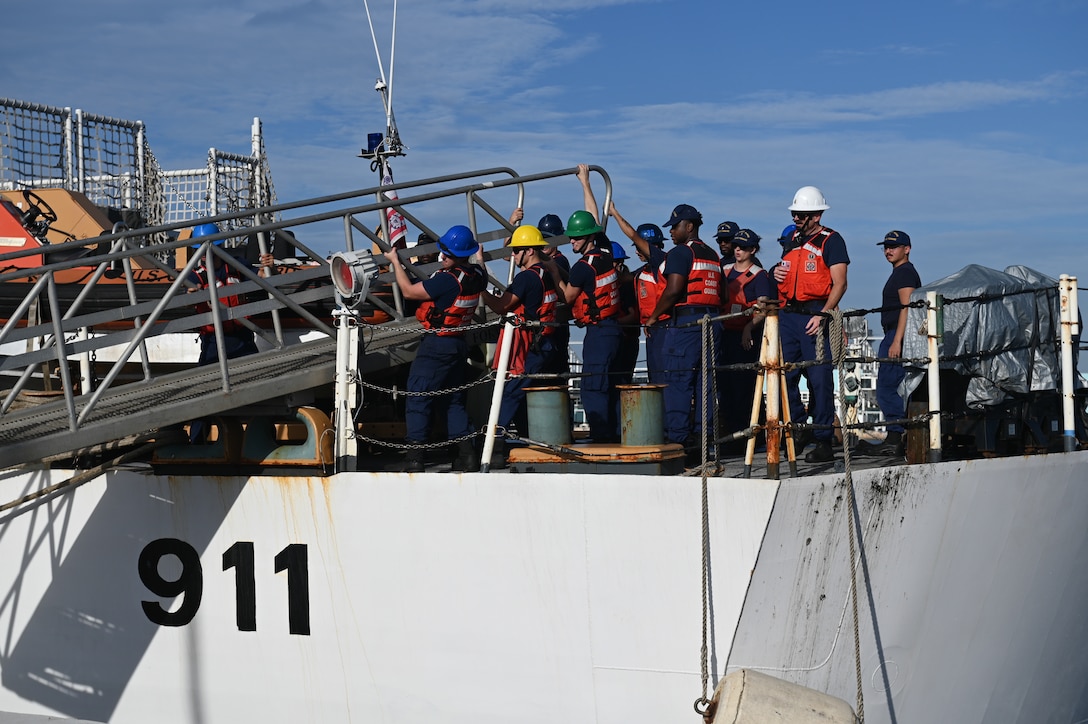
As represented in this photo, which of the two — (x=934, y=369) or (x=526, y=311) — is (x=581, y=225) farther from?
(x=934, y=369)

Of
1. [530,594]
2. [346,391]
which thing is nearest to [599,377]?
[346,391]

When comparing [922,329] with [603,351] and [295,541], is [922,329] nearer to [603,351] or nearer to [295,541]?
[603,351]

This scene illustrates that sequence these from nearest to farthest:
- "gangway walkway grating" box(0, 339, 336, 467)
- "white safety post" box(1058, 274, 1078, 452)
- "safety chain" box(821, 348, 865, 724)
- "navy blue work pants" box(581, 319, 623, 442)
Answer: "safety chain" box(821, 348, 865, 724), "gangway walkway grating" box(0, 339, 336, 467), "white safety post" box(1058, 274, 1078, 452), "navy blue work pants" box(581, 319, 623, 442)

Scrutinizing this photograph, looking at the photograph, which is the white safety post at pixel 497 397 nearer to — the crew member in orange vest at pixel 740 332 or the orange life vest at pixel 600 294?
the orange life vest at pixel 600 294

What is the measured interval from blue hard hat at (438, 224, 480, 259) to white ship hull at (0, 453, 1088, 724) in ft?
5.22

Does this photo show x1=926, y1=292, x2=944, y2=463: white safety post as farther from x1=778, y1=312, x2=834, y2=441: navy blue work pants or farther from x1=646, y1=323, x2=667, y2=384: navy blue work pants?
x1=646, y1=323, x2=667, y2=384: navy blue work pants

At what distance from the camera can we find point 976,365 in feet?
25.4

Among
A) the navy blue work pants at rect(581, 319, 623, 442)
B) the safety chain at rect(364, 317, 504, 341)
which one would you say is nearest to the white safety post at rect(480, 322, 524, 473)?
the safety chain at rect(364, 317, 504, 341)

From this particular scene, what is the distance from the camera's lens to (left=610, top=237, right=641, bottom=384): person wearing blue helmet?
28.4 ft

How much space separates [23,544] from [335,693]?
2358 millimetres

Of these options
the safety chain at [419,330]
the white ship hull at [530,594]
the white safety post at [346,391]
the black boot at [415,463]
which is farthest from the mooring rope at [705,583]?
the white safety post at [346,391]

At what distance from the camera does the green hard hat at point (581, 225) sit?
870cm

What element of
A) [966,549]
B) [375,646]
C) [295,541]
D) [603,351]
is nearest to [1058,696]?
[966,549]

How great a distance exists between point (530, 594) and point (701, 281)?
2.59m
